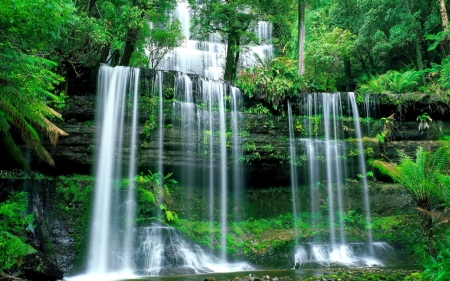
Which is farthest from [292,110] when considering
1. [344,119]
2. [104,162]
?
[104,162]

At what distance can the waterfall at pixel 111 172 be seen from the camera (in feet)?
34.8

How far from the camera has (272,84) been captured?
14469 millimetres

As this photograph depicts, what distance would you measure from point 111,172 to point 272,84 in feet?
23.6

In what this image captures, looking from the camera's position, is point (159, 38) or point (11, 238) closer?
point (11, 238)

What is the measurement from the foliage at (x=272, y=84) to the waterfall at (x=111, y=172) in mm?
4414

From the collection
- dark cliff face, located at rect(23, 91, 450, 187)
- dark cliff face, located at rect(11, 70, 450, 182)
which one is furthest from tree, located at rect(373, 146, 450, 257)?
dark cliff face, located at rect(11, 70, 450, 182)

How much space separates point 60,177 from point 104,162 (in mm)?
1690

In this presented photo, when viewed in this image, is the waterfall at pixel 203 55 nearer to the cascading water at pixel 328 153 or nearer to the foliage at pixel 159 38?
the foliage at pixel 159 38

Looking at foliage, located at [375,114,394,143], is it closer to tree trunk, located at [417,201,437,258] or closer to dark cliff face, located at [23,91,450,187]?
dark cliff face, located at [23,91,450,187]

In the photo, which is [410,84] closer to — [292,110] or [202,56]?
[292,110]

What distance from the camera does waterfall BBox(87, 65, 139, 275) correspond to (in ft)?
34.8

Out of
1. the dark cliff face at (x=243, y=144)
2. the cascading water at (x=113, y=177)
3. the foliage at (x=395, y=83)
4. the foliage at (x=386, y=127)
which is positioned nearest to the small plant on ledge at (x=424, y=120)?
the dark cliff face at (x=243, y=144)

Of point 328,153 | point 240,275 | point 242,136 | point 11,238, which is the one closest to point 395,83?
point 328,153

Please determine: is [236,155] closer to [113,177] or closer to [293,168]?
[293,168]
